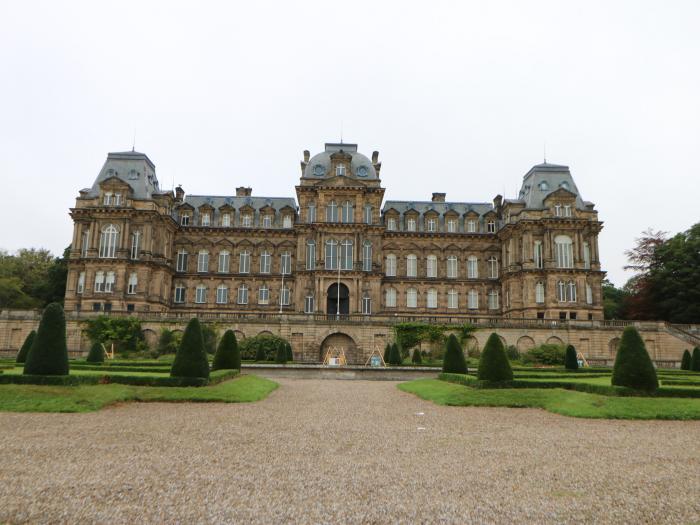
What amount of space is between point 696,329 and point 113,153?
54493 millimetres

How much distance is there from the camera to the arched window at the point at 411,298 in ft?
184

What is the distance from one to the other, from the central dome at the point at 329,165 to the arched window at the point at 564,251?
59.8ft

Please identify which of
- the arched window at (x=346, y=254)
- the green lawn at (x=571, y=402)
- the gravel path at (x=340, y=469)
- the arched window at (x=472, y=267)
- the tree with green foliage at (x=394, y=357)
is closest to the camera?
the gravel path at (x=340, y=469)

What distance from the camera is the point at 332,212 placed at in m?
52.9

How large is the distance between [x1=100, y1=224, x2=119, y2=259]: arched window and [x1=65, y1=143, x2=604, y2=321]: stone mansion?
9cm

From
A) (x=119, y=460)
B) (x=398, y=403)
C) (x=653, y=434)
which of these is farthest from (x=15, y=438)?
(x=653, y=434)

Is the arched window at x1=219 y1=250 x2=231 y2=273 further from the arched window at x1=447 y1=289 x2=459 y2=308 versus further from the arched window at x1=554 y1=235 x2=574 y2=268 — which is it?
the arched window at x1=554 y1=235 x2=574 y2=268

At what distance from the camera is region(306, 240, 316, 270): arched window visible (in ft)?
172

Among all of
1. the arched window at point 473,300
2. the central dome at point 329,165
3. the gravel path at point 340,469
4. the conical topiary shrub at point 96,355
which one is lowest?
the gravel path at point 340,469

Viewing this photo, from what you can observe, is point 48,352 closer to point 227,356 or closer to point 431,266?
point 227,356

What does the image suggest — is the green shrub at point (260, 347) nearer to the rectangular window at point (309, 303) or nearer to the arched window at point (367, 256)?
the rectangular window at point (309, 303)

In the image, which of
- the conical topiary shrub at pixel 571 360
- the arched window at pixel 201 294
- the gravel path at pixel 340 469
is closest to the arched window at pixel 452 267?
the arched window at pixel 201 294

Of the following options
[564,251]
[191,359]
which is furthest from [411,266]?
[191,359]

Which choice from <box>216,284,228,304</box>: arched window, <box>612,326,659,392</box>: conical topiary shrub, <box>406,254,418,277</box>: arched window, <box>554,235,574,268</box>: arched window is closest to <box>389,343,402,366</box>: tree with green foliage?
<box>406,254,418,277</box>: arched window
